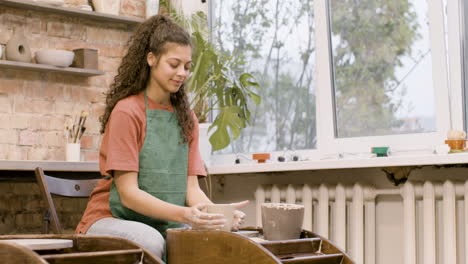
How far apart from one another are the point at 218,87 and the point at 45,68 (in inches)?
35.0

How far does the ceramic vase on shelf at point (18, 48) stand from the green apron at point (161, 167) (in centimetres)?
160

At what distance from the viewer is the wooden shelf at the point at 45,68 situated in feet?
11.0

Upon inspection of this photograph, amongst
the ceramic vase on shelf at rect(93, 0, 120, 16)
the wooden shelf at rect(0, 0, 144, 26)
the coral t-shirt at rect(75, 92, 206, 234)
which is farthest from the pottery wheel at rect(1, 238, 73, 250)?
the ceramic vase on shelf at rect(93, 0, 120, 16)

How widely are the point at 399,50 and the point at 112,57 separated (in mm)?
1652

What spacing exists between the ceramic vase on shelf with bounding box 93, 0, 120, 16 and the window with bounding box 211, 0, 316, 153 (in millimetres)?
601

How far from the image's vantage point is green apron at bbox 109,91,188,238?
194 cm

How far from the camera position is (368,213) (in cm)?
298

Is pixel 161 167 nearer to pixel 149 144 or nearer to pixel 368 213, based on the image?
pixel 149 144

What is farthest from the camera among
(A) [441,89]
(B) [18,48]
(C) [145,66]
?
(B) [18,48]

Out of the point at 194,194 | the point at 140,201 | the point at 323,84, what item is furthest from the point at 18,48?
the point at 140,201

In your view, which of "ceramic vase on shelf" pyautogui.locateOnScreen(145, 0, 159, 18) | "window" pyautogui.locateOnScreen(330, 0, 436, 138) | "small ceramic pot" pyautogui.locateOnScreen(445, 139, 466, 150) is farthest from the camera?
"ceramic vase on shelf" pyautogui.locateOnScreen(145, 0, 159, 18)

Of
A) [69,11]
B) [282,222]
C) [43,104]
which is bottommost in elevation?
[282,222]

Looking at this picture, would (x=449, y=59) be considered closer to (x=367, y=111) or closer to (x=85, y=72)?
(x=367, y=111)

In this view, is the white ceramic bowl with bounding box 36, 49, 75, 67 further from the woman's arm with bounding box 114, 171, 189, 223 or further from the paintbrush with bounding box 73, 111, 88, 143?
the woman's arm with bounding box 114, 171, 189, 223
